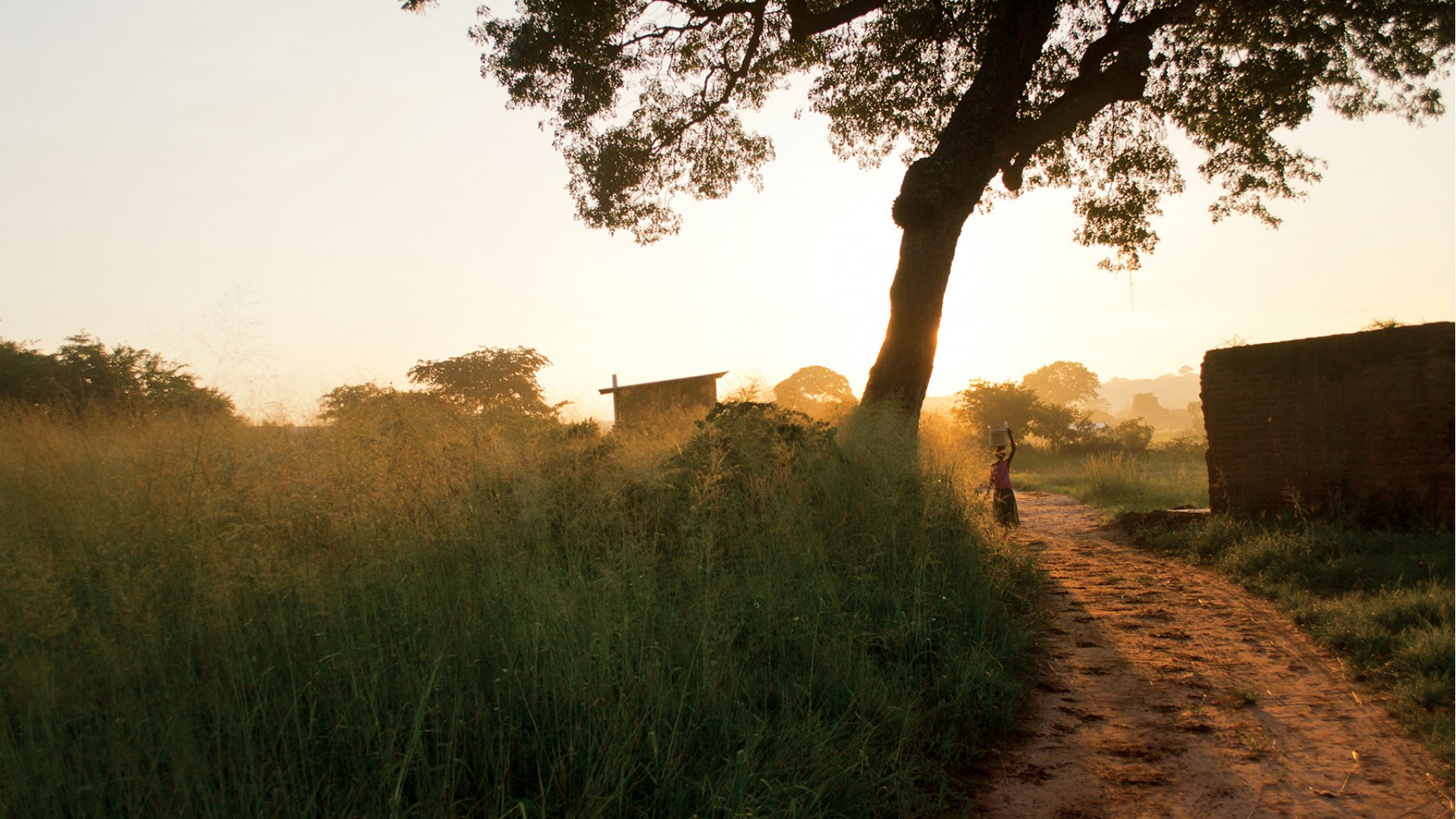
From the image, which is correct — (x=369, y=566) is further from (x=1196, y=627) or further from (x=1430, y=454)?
(x=1430, y=454)

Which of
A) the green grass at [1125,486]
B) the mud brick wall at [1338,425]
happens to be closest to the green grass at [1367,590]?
the mud brick wall at [1338,425]

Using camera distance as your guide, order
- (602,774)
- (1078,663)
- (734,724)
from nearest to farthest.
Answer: (602,774), (734,724), (1078,663)

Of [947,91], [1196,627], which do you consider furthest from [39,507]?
[947,91]

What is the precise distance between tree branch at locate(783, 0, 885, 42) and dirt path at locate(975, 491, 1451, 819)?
8.20m

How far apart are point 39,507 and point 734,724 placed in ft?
12.8

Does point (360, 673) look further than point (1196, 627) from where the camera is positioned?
No

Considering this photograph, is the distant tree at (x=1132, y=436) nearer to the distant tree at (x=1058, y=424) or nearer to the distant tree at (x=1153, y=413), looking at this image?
the distant tree at (x=1058, y=424)

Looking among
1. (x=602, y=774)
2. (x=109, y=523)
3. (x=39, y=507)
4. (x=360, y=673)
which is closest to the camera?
(x=602, y=774)

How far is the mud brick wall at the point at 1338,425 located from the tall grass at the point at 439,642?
473 centimetres

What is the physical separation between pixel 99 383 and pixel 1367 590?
13.6 metres

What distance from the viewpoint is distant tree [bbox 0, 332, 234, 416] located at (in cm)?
547

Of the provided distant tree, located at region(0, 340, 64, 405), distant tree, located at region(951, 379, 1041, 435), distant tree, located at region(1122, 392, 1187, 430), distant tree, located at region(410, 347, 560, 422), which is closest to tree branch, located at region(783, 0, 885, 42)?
distant tree, located at region(0, 340, 64, 405)

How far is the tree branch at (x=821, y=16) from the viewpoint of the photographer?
403 inches

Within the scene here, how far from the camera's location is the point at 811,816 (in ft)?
8.75
